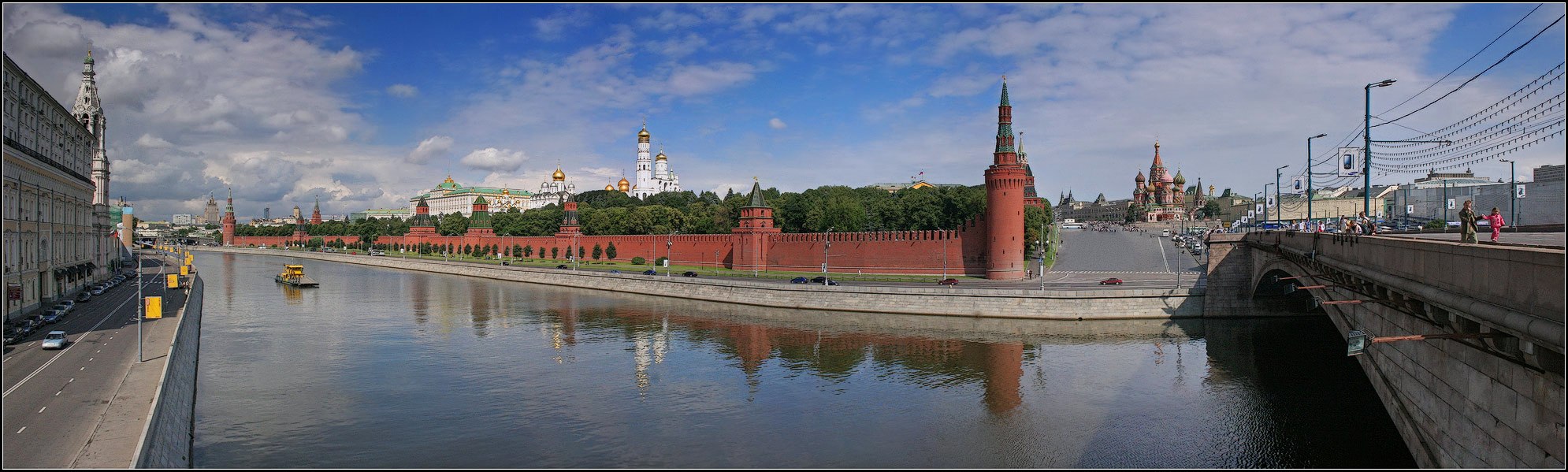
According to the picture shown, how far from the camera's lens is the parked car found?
66.5 ft

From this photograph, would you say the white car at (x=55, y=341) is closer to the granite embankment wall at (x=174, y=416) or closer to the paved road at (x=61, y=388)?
the paved road at (x=61, y=388)

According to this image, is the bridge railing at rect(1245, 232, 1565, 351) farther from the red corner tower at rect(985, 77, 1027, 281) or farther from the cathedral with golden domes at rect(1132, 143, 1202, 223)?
the cathedral with golden domes at rect(1132, 143, 1202, 223)

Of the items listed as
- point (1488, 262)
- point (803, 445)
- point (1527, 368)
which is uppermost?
point (1488, 262)

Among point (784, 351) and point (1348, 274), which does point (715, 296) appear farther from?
point (1348, 274)

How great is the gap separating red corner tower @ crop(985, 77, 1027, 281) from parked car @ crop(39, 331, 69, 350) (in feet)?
123

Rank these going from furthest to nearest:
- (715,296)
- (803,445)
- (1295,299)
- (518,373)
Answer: (715,296), (1295,299), (518,373), (803,445)

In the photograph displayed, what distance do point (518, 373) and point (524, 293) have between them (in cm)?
3075

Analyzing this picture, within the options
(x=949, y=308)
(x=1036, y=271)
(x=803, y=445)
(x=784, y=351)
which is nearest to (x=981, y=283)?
(x=949, y=308)

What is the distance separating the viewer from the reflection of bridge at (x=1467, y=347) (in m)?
7.25

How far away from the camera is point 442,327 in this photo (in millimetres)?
34531

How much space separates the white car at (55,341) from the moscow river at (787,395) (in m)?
3.07

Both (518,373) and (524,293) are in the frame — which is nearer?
(518,373)

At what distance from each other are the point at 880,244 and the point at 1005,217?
882 cm

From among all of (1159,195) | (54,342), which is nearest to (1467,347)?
(54,342)
